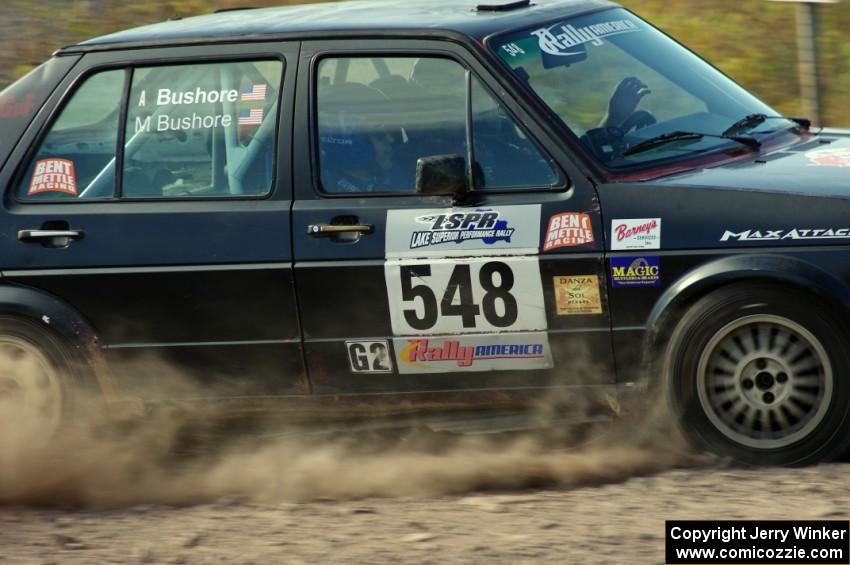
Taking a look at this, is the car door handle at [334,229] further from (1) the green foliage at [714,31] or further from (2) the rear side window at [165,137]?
(1) the green foliage at [714,31]

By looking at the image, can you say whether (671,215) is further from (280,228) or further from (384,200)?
(280,228)

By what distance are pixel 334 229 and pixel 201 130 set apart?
29.1 inches

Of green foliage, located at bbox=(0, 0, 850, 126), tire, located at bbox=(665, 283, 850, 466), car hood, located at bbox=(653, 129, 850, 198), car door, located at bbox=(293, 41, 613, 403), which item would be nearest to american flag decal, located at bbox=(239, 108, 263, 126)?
car door, located at bbox=(293, 41, 613, 403)

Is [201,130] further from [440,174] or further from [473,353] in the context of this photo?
[473,353]

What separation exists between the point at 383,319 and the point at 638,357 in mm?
998

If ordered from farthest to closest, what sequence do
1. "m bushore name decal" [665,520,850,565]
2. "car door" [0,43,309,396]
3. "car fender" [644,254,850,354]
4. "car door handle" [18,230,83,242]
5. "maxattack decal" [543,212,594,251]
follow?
"car door handle" [18,230,83,242] < "car door" [0,43,309,396] < "maxattack decal" [543,212,594,251] < "car fender" [644,254,850,354] < "m bushore name decal" [665,520,850,565]

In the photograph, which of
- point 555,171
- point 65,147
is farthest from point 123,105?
point 555,171

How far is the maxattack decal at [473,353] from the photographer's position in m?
4.81

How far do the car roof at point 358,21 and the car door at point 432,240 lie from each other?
113 millimetres

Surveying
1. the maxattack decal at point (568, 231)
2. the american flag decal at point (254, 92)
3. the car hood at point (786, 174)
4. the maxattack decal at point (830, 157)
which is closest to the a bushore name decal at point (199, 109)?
the american flag decal at point (254, 92)

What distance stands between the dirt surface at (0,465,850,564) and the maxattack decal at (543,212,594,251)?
0.93 m

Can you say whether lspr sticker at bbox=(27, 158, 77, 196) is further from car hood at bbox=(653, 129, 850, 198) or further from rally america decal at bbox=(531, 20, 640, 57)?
car hood at bbox=(653, 129, 850, 198)

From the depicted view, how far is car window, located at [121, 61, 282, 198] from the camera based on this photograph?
16.8 feet

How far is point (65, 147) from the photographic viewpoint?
5391 mm
